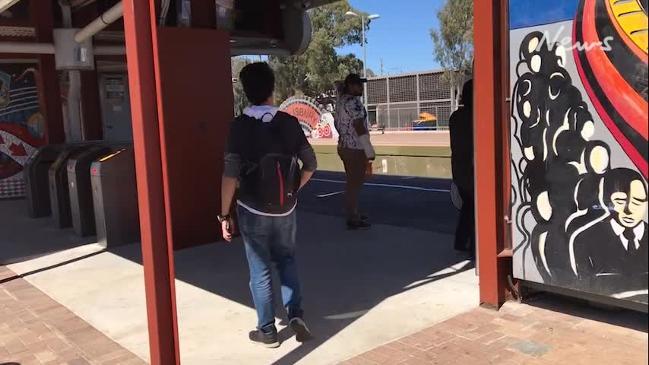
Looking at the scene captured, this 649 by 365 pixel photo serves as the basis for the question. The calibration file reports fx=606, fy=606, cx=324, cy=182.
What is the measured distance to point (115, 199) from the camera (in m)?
7.57

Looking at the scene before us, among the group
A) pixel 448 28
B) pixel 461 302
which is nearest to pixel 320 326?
pixel 461 302

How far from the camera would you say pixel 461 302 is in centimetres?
477

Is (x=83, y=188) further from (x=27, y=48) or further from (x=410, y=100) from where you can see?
(x=410, y=100)

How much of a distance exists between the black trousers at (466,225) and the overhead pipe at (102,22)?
4.48 metres

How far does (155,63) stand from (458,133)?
10.4 feet

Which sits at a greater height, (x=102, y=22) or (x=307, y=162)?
(x=102, y=22)

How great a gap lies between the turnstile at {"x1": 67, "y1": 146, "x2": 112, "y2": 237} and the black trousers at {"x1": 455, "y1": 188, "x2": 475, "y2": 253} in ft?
15.9

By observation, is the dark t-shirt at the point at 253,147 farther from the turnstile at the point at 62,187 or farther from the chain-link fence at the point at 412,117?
the chain-link fence at the point at 412,117

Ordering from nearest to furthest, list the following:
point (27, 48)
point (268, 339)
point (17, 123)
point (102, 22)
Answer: point (268, 339), point (102, 22), point (27, 48), point (17, 123)

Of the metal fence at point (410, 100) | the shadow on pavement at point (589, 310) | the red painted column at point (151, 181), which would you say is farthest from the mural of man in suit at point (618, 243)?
the metal fence at point (410, 100)

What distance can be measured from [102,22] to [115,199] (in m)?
2.41

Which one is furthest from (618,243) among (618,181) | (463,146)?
(463,146)

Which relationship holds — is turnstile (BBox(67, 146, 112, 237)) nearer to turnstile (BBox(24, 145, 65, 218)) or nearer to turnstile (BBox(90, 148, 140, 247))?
turnstile (BBox(90, 148, 140, 247))

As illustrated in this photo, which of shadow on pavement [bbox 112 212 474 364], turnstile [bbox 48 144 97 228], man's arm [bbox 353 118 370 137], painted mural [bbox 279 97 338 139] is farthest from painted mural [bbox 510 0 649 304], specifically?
painted mural [bbox 279 97 338 139]
